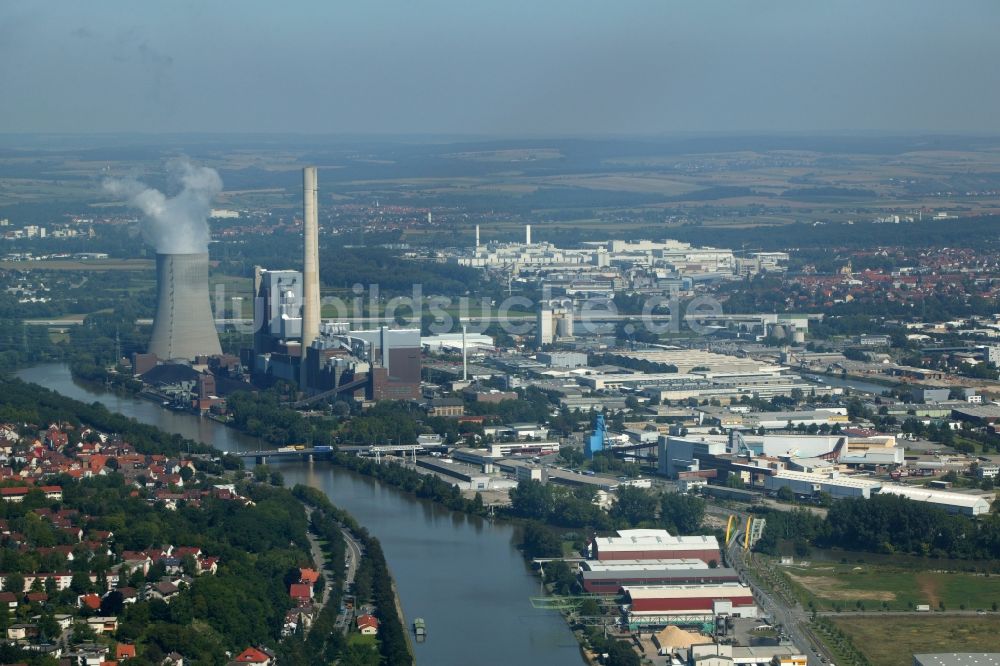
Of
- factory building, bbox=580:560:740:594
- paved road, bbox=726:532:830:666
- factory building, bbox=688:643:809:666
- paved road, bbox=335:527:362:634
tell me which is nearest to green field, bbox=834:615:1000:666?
paved road, bbox=726:532:830:666

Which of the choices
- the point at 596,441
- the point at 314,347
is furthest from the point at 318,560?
the point at 314,347

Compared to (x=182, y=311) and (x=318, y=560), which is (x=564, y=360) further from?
(x=318, y=560)

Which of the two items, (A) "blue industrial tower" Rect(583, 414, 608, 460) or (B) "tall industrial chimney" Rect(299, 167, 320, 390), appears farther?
(B) "tall industrial chimney" Rect(299, 167, 320, 390)

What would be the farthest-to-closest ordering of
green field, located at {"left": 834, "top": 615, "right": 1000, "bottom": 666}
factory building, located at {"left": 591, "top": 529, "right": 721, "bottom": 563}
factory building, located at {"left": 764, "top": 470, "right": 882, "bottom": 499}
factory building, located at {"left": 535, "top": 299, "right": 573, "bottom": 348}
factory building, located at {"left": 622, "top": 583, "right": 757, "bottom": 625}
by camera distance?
factory building, located at {"left": 535, "top": 299, "right": 573, "bottom": 348} → factory building, located at {"left": 764, "top": 470, "right": 882, "bottom": 499} → factory building, located at {"left": 591, "top": 529, "right": 721, "bottom": 563} → factory building, located at {"left": 622, "top": 583, "right": 757, "bottom": 625} → green field, located at {"left": 834, "top": 615, "right": 1000, "bottom": 666}

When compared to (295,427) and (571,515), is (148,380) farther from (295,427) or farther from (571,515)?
(571,515)

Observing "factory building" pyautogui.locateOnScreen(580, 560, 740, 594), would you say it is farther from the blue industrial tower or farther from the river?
the blue industrial tower

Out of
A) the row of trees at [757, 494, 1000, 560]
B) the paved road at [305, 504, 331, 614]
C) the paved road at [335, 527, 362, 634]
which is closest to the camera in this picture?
the paved road at [335, 527, 362, 634]

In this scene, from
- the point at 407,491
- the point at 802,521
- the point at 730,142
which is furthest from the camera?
the point at 730,142

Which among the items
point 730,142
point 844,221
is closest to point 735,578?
point 844,221
